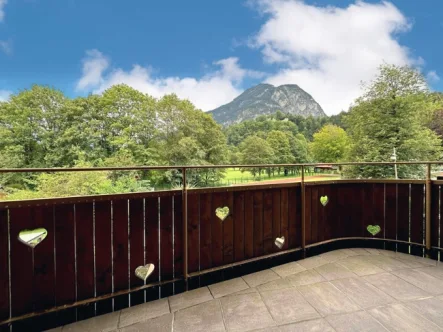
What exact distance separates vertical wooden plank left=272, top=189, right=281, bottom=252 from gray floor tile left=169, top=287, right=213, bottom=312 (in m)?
0.96

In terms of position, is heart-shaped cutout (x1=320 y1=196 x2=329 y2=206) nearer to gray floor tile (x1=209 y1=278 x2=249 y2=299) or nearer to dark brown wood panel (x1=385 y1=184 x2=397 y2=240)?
dark brown wood panel (x1=385 y1=184 x2=397 y2=240)

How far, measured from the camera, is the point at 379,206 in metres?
3.27

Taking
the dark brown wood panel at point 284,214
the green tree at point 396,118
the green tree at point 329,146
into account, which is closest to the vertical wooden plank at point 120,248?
the dark brown wood panel at point 284,214

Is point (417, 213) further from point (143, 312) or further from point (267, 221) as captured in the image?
point (143, 312)

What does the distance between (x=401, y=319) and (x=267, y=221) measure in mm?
1349

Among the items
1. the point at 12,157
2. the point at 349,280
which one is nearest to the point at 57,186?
the point at 12,157

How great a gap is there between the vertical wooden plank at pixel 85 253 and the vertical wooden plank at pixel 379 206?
328 cm

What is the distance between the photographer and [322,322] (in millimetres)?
1776

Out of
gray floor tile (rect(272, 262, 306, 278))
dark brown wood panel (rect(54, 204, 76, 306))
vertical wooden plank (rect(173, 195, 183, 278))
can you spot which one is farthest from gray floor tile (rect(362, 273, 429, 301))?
dark brown wood panel (rect(54, 204, 76, 306))

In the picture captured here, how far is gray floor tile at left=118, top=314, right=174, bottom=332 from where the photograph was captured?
69.5 inches

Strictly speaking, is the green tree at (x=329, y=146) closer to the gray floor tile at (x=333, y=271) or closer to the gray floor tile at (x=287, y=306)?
the gray floor tile at (x=333, y=271)

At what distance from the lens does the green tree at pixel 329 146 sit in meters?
29.7

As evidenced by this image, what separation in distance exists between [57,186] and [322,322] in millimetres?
12032

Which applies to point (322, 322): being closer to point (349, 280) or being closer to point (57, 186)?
point (349, 280)
